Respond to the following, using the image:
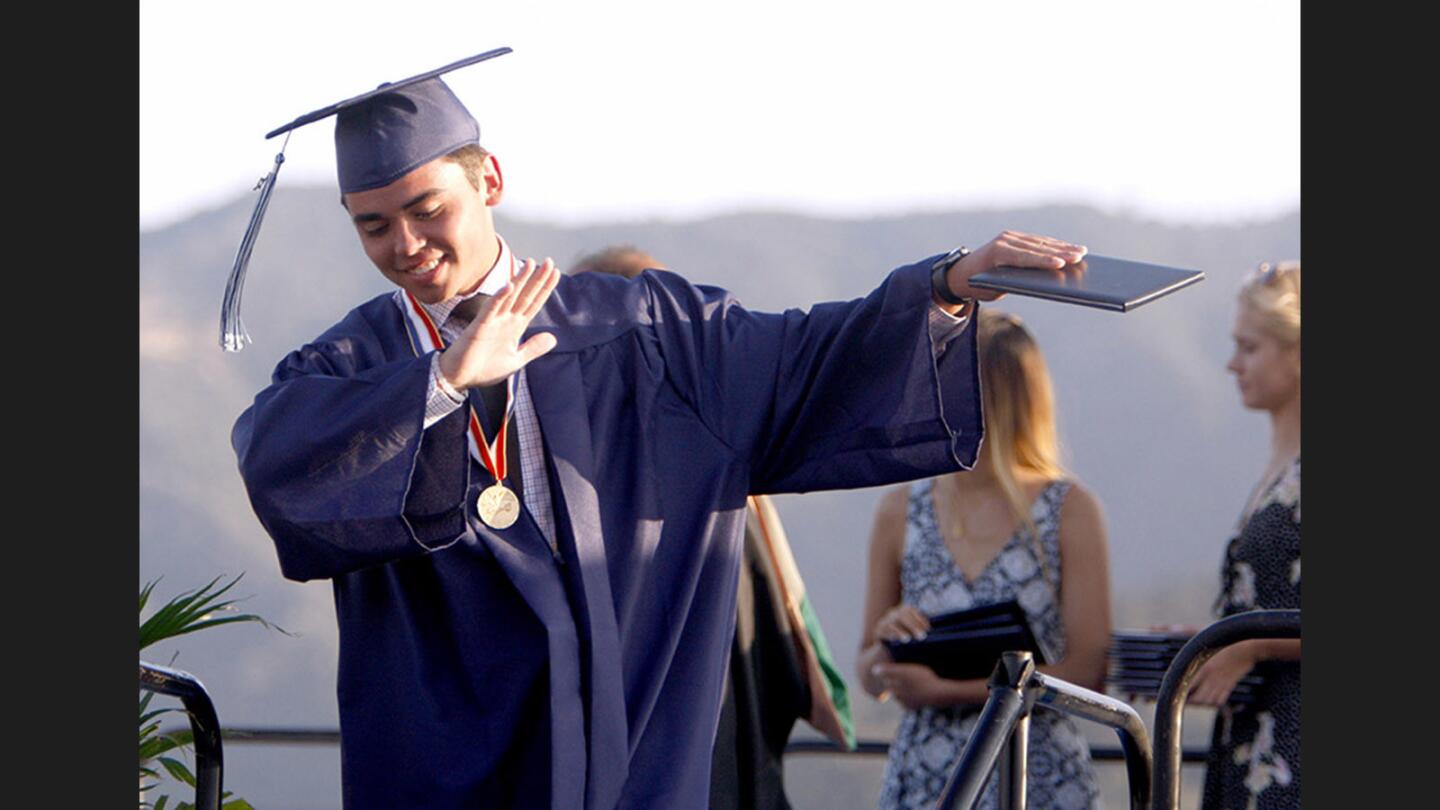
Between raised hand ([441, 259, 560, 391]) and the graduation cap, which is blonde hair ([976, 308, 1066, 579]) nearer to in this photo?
the graduation cap

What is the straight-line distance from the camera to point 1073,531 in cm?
393

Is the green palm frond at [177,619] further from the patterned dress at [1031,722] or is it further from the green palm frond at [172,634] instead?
the patterned dress at [1031,722]

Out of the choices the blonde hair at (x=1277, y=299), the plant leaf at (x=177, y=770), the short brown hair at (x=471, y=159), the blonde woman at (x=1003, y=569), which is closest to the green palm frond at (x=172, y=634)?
the plant leaf at (x=177, y=770)

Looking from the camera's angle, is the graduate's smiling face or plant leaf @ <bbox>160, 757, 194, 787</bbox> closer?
the graduate's smiling face

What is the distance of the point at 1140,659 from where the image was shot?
152 inches

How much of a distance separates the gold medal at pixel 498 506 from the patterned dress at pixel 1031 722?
132 centimetres

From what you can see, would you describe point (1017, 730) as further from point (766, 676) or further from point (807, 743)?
point (807, 743)

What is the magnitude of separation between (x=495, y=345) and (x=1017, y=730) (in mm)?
969

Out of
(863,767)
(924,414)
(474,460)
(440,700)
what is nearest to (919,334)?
(924,414)

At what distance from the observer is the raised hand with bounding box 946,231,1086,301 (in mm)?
2875

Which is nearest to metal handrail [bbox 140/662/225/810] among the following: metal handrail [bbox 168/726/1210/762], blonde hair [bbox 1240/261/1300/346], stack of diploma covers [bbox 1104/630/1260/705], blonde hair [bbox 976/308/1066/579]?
metal handrail [bbox 168/726/1210/762]

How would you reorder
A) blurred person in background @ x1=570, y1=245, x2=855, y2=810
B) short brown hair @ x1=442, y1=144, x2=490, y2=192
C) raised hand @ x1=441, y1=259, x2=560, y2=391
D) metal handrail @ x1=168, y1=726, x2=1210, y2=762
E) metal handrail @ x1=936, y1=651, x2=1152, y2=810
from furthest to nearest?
metal handrail @ x1=168, y1=726, x2=1210, y2=762 < blurred person in background @ x1=570, y1=245, x2=855, y2=810 < short brown hair @ x1=442, y1=144, x2=490, y2=192 < raised hand @ x1=441, y1=259, x2=560, y2=391 < metal handrail @ x1=936, y1=651, x2=1152, y2=810

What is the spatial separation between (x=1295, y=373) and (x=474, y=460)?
1.75 m

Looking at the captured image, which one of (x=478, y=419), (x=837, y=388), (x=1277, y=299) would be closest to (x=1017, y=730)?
(x=837, y=388)
